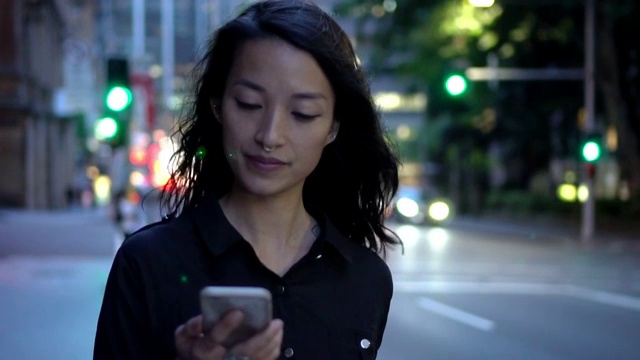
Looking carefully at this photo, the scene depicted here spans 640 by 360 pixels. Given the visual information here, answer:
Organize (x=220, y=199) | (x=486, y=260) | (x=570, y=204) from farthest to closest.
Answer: (x=570, y=204)
(x=486, y=260)
(x=220, y=199)

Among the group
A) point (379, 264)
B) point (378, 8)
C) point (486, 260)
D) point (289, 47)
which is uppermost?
point (378, 8)

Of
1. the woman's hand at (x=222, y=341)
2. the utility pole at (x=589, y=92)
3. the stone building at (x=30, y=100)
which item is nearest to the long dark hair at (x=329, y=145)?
the woman's hand at (x=222, y=341)

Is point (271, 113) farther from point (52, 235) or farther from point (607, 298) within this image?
point (52, 235)

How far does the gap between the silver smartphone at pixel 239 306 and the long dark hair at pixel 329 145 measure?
2.57 ft

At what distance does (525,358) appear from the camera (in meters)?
10.8

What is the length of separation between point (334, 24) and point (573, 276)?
19966 millimetres

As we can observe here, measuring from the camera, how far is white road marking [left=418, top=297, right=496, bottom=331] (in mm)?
13477

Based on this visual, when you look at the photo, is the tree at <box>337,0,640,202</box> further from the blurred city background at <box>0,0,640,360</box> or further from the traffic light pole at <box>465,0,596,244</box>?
the traffic light pole at <box>465,0,596,244</box>

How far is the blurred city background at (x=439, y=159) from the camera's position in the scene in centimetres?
1296

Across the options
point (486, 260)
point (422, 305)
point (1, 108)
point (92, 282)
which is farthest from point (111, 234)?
point (422, 305)

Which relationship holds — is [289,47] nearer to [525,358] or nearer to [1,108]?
[525,358]

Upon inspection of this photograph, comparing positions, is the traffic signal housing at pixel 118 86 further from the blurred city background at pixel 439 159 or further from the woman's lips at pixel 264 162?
the woman's lips at pixel 264 162

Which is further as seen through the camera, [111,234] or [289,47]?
[111,234]

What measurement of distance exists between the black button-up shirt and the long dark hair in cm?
21
